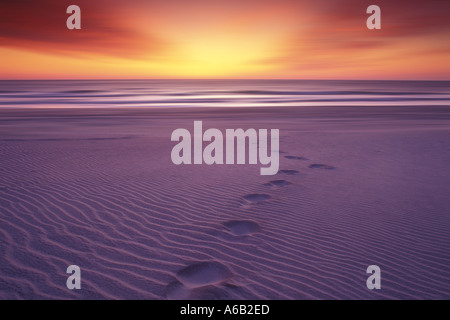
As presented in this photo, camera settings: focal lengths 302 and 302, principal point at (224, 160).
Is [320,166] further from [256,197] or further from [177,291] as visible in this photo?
[177,291]

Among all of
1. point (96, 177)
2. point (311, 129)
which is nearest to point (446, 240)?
point (96, 177)

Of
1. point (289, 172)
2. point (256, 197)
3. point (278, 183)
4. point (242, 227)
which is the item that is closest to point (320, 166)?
point (289, 172)

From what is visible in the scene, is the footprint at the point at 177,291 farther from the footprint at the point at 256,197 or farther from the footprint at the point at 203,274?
the footprint at the point at 256,197

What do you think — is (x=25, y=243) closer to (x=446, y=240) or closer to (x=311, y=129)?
(x=446, y=240)

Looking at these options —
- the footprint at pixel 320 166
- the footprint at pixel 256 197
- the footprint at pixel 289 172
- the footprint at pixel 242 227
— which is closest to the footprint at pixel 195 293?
the footprint at pixel 242 227

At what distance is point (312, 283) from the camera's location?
271 cm

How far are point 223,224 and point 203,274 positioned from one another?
3.26 ft

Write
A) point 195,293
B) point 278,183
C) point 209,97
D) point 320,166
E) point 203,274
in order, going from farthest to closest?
point 209,97, point 320,166, point 278,183, point 203,274, point 195,293

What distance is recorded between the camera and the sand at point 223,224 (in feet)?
8.81

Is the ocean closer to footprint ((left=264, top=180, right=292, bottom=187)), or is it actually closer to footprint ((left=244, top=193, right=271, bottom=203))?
footprint ((left=264, top=180, right=292, bottom=187))

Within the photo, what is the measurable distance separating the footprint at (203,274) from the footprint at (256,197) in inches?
63.2

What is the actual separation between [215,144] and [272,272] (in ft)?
17.0

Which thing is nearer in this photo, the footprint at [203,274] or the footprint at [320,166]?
the footprint at [203,274]

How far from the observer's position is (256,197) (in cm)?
454
